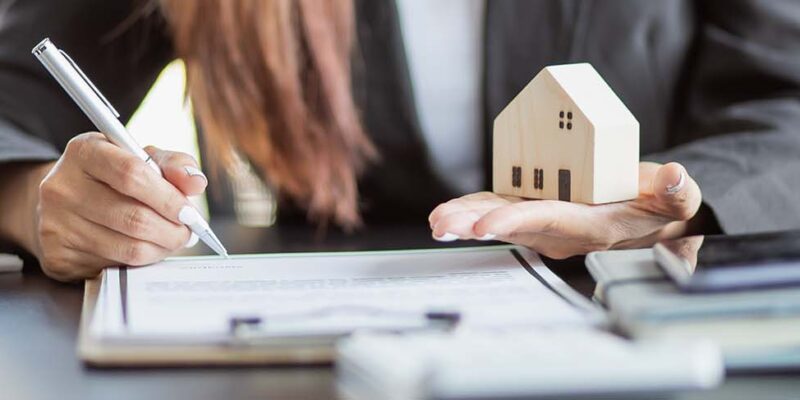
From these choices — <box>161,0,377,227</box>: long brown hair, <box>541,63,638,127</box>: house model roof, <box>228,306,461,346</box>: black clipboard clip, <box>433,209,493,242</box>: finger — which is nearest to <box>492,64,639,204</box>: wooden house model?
<box>541,63,638,127</box>: house model roof

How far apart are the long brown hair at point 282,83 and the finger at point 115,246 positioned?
1.21ft

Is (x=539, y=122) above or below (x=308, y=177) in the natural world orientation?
above

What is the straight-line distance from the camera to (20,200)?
2.75 feet

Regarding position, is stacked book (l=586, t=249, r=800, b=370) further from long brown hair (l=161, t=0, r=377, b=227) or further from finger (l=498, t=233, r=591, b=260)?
long brown hair (l=161, t=0, r=377, b=227)

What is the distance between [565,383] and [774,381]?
128mm

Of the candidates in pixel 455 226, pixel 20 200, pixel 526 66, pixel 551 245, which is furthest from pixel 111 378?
pixel 526 66

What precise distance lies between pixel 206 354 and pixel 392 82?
2.16 feet

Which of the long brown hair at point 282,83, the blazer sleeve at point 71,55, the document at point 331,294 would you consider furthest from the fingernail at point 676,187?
the blazer sleeve at point 71,55

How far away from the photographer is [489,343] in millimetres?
398

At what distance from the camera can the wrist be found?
0.81 metres

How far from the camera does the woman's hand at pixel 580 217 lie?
60 cm

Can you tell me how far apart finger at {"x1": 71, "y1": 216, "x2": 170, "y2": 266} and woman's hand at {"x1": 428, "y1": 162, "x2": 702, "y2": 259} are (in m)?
0.21

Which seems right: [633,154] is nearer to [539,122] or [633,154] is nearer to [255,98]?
[539,122]

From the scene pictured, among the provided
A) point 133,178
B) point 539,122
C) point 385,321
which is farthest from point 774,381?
point 133,178
